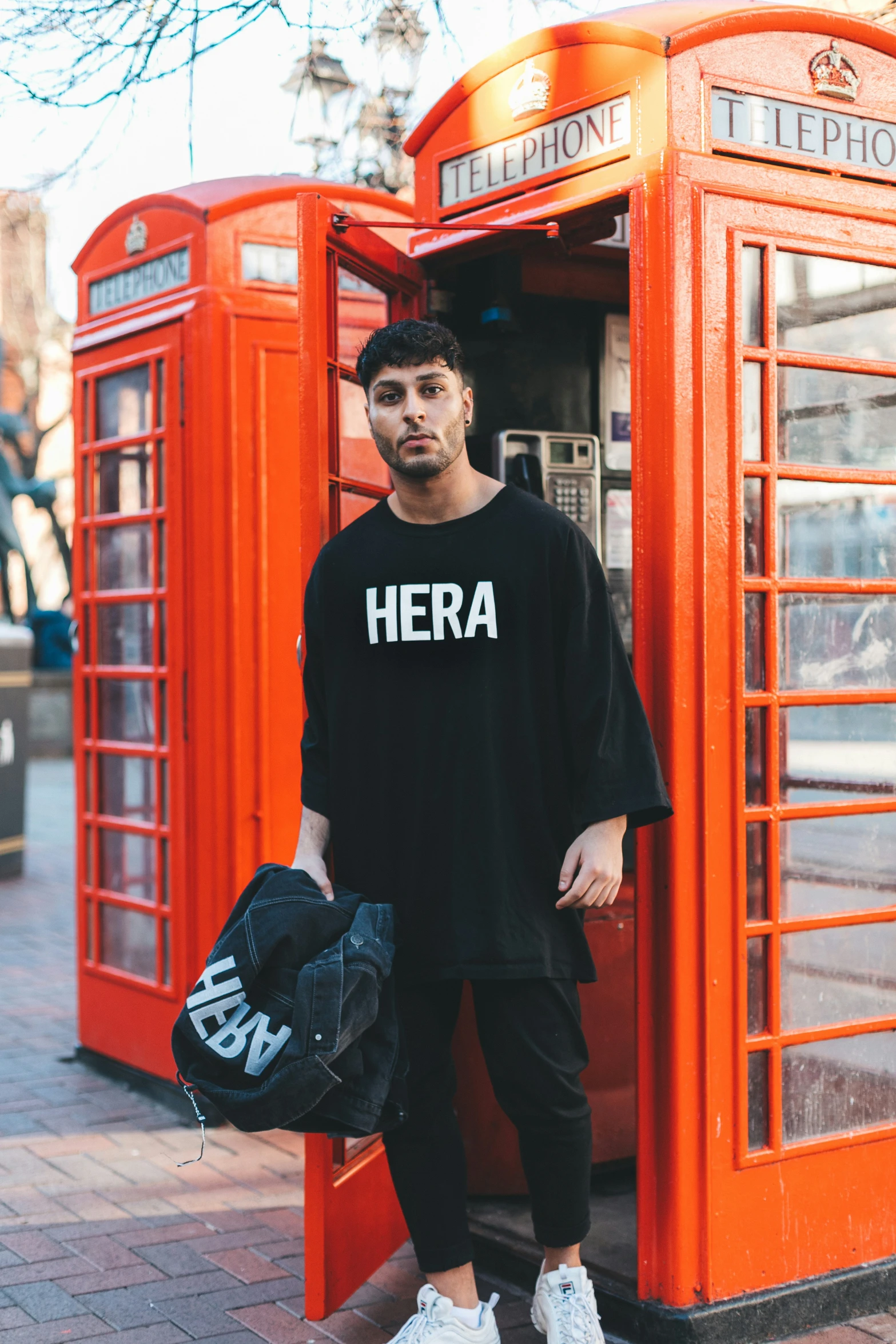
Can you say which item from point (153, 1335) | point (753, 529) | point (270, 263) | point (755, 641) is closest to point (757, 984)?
point (755, 641)

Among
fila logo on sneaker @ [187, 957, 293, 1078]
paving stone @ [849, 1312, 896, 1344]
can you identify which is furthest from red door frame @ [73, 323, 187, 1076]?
paving stone @ [849, 1312, 896, 1344]

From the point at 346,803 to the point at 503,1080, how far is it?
23.4 inches

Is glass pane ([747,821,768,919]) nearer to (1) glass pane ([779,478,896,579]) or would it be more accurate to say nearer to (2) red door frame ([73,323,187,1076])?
(1) glass pane ([779,478,896,579])

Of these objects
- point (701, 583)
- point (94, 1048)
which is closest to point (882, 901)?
point (701, 583)

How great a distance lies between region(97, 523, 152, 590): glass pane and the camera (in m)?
4.40

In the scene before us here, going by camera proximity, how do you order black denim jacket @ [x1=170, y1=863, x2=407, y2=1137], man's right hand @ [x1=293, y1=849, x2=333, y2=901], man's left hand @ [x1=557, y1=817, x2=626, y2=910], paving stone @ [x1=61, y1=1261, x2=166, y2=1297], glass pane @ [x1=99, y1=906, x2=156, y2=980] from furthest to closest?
glass pane @ [x1=99, y1=906, x2=156, y2=980] → paving stone @ [x1=61, y1=1261, x2=166, y2=1297] → man's right hand @ [x1=293, y1=849, x2=333, y2=901] → man's left hand @ [x1=557, y1=817, x2=626, y2=910] → black denim jacket @ [x1=170, y1=863, x2=407, y2=1137]

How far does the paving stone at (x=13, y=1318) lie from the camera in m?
2.74

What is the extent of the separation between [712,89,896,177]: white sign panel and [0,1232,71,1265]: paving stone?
9.28 feet

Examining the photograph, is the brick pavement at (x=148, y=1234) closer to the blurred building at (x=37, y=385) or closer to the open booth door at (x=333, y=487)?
the open booth door at (x=333, y=487)

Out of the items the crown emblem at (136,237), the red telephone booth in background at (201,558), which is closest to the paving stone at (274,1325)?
the red telephone booth in background at (201,558)

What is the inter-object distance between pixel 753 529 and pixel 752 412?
231 millimetres

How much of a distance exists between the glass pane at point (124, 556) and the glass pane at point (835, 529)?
2.32 metres

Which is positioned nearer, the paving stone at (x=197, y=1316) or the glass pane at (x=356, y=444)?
the paving stone at (x=197, y=1316)

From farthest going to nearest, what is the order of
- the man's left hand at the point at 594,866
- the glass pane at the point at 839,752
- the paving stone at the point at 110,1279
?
the paving stone at the point at 110,1279
the glass pane at the point at 839,752
the man's left hand at the point at 594,866
